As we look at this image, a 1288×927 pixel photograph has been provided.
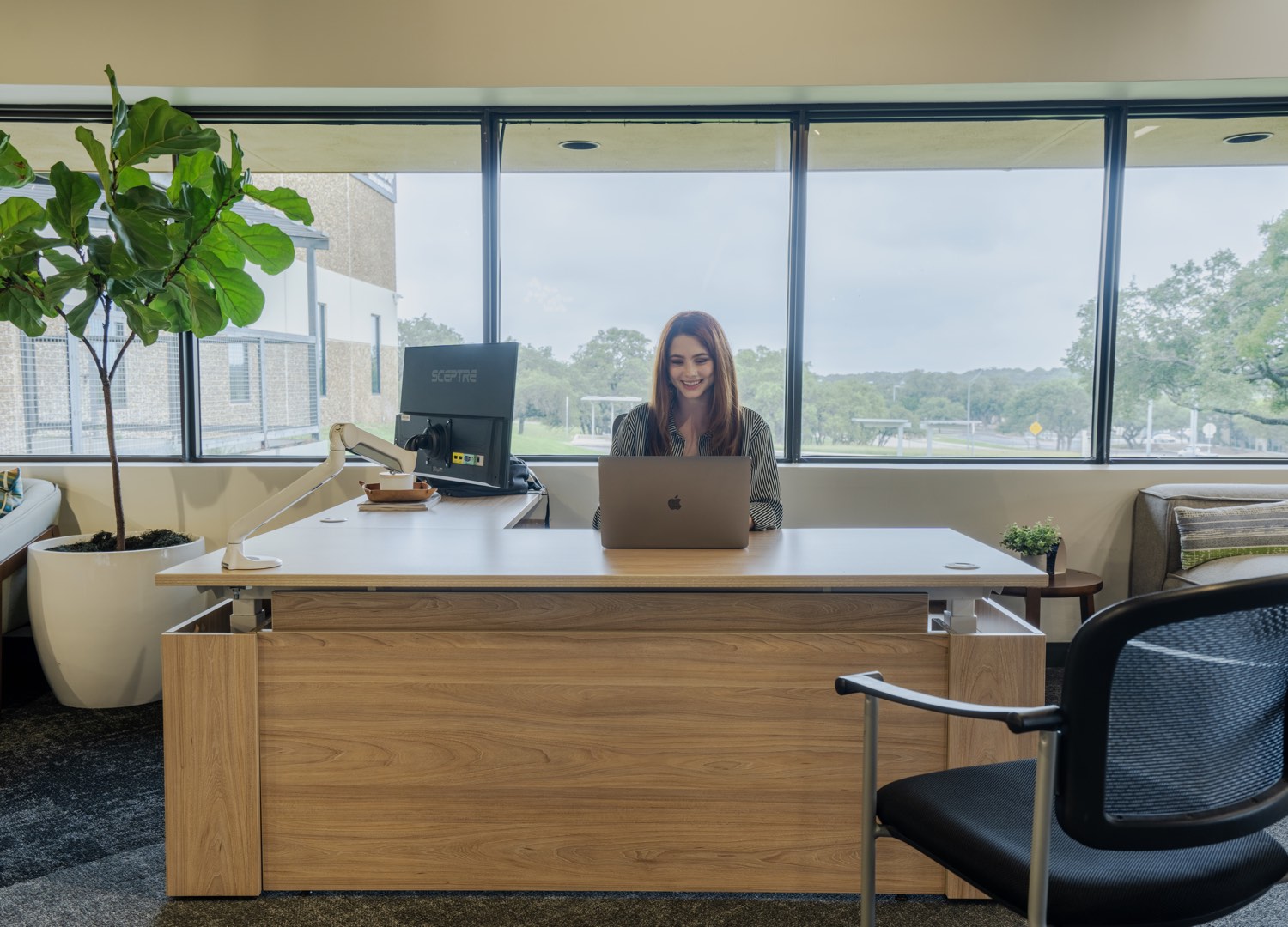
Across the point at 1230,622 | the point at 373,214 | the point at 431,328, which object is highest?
the point at 373,214

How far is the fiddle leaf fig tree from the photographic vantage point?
3.01m

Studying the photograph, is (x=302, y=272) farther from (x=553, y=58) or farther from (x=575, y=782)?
(x=575, y=782)

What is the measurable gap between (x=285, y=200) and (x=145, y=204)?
1.66ft

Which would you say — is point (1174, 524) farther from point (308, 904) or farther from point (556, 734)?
point (308, 904)

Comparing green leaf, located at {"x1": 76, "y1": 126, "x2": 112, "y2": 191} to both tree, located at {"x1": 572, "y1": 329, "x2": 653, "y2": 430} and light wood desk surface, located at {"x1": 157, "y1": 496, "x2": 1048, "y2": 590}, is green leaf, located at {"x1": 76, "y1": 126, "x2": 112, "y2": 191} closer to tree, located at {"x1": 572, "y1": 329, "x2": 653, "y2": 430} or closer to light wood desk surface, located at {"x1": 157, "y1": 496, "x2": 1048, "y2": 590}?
light wood desk surface, located at {"x1": 157, "y1": 496, "x2": 1048, "y2": 590}

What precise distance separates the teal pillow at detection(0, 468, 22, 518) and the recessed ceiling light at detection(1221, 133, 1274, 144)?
214 inches

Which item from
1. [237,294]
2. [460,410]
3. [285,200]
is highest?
[285,200]

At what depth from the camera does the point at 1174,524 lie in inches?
147

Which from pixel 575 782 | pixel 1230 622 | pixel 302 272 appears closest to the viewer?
pixel 1230 622

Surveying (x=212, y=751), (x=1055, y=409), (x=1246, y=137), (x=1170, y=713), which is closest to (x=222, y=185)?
(x=212, y=751)

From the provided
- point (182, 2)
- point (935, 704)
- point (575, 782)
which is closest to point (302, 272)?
point (182, 2)

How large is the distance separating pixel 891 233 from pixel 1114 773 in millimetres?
3394

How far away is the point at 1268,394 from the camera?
13.7 feet

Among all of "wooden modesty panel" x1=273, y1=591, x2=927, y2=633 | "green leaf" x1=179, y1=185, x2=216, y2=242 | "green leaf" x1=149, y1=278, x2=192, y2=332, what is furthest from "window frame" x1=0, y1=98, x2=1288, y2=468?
"wooden modesty panel" x1=273, y1=591, x2=927, y2=633
